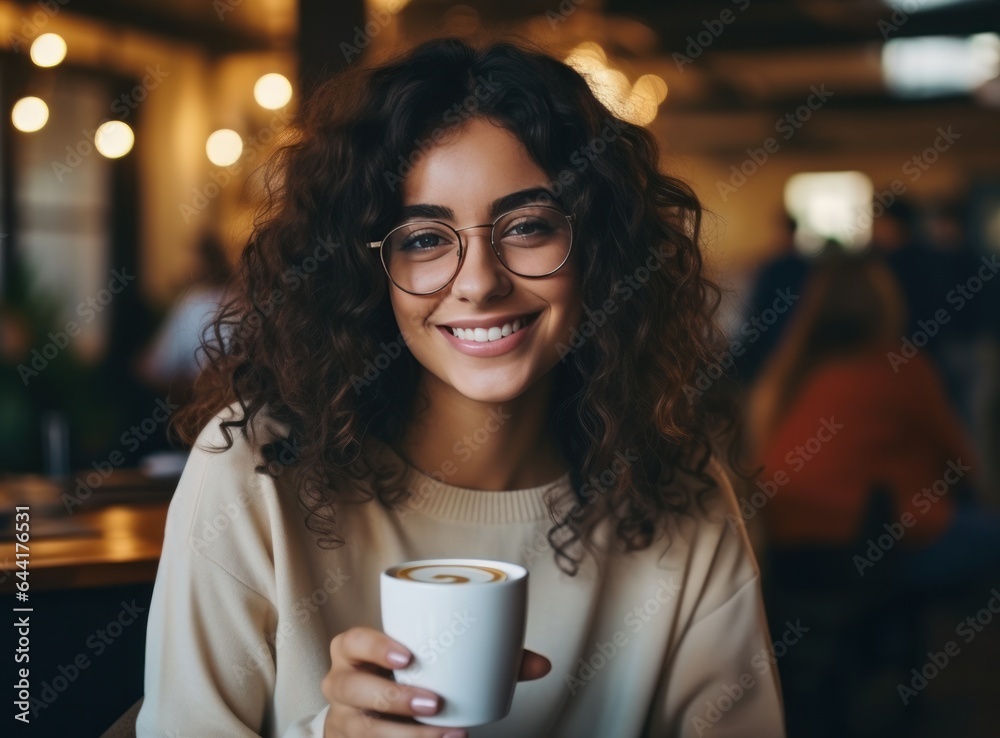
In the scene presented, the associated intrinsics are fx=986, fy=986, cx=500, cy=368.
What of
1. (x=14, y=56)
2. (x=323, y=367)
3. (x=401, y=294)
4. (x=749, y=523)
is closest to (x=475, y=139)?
(x=401, y=294)

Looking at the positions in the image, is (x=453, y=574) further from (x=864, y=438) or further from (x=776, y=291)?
(x=776, y=291)

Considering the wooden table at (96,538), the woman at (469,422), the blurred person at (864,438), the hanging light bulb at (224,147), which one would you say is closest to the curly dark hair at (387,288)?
the woman at (469,422)

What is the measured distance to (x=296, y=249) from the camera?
136 centimetres

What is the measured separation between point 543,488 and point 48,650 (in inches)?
31.5

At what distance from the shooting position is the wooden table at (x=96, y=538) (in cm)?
149

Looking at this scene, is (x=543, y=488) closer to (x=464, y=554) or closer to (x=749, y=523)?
(x=464, y=554)

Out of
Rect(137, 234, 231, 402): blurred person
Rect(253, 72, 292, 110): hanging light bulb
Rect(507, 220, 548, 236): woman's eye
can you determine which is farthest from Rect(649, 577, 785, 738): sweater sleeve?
Rect(253, 72, 292, 110): hanging light bulb

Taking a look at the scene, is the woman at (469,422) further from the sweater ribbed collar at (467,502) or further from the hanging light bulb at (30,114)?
the hanging light bulb at (30,114)

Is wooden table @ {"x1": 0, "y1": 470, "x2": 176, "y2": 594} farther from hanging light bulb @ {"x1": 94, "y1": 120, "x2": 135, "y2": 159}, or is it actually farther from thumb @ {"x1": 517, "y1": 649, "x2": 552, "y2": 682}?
hanging light bulb @ {"x1": 94, "y1": 120, "x2": 135, "y2": 159}

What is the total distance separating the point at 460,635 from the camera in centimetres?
84

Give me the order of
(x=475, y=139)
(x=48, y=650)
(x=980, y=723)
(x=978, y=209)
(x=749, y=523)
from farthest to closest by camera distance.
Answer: (x=978, y=209) → (x=980, y=723) → (x=749, y=523) → (x=48, y=650) → (x=475, y=139)

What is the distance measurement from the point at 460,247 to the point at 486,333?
112 mm

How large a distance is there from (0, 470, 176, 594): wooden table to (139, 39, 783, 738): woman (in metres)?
0.31

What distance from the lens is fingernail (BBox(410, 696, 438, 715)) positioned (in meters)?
0.85
